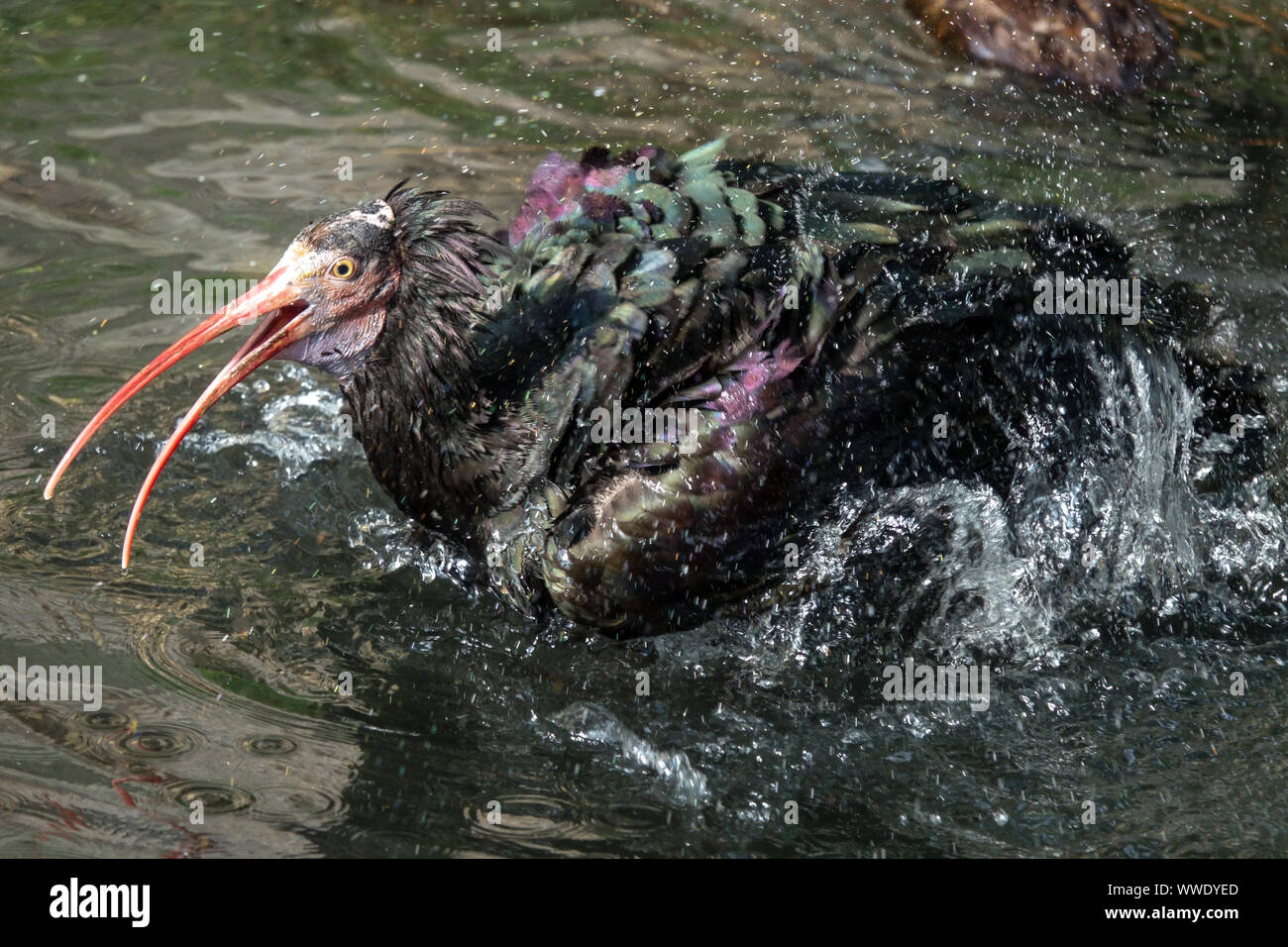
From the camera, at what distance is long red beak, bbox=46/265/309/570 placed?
4.24 metres

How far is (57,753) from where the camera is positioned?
4.29 m

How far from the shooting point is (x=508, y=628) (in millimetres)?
4977

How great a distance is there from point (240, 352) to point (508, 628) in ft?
4.40

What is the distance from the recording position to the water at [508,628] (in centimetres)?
414

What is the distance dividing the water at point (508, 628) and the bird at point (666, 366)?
0.96ft

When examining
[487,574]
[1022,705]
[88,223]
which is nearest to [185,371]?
[88,223]

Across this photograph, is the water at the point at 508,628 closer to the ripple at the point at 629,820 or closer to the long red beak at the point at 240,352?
the ripple at the point at 629,820

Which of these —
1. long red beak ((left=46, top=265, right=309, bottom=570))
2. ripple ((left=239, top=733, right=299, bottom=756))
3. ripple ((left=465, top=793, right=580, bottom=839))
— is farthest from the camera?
ripple ((left=239, top=733, right=299, bottom=756))

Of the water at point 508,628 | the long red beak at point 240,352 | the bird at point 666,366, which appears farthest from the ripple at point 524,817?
the long red beak at point 240,352

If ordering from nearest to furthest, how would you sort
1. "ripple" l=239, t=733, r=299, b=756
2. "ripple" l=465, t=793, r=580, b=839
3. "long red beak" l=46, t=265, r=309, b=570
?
1. "ripple" l=465, t=793, r=580, b=839
2. "long red beak" l=46, t=265, r=309, b=570
3. "ripple" l=239, t=733, r=299, b=756

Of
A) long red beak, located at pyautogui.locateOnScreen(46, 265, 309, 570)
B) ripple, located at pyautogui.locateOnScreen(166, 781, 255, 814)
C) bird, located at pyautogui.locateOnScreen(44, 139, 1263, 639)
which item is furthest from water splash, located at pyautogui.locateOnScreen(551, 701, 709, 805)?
long red beak, located at pyautogui.locateOnScreen(46, 265, 309, 570)

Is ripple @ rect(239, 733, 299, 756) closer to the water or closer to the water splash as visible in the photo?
the water

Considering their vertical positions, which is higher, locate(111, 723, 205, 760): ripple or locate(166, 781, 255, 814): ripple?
locate(111, 723, 205, 760): ripple

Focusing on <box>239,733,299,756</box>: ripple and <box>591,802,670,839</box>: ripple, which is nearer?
<box>591,802,670,839</box>: ripple
